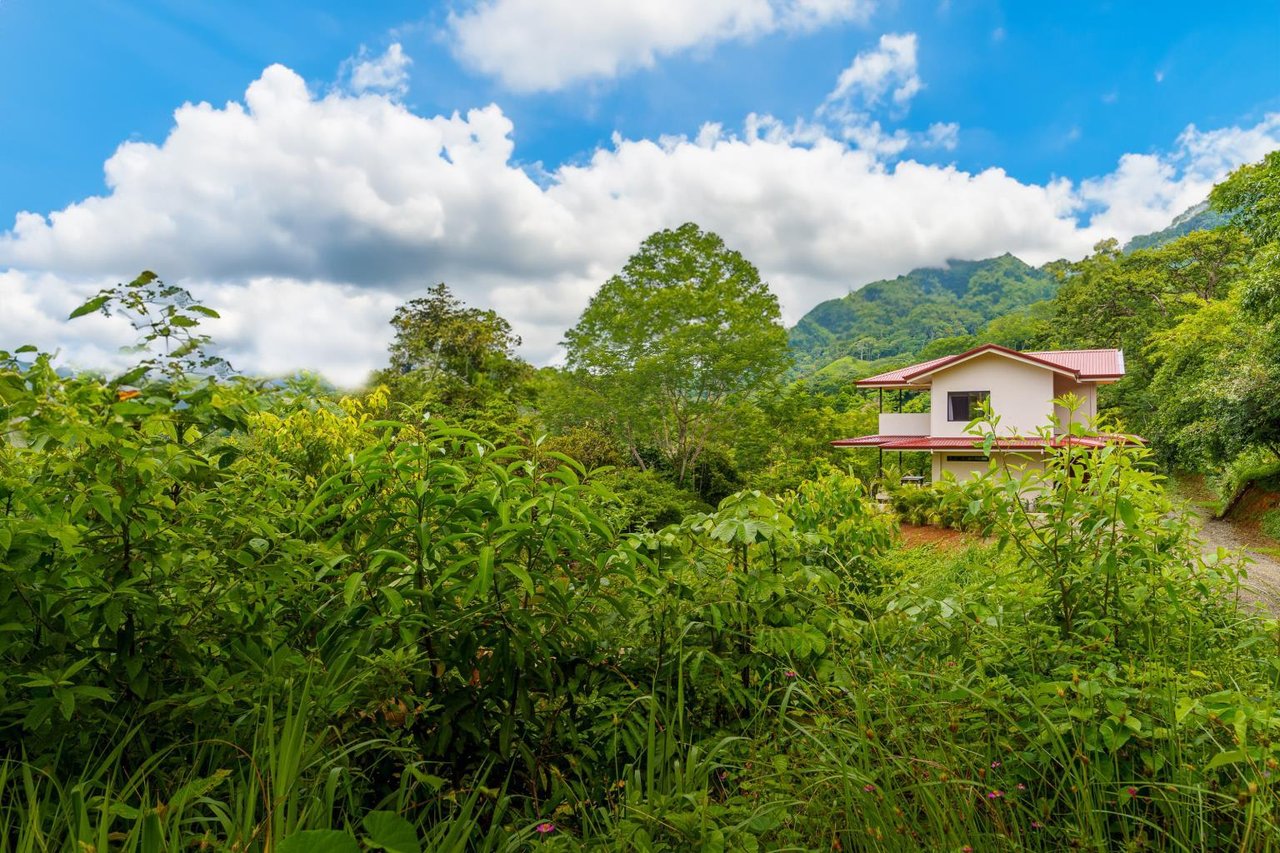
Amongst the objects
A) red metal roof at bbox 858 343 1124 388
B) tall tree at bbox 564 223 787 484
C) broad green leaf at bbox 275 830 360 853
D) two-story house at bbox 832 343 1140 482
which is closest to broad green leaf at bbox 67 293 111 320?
broad green leaf at bbox 275 830 360 853

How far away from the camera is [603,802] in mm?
1702

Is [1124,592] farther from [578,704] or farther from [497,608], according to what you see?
[497,608]

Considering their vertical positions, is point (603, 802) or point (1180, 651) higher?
point (1180, 651)

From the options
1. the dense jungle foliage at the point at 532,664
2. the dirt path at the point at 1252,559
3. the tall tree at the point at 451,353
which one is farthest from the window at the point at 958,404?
the dense jungle foliage at the point at 532,664

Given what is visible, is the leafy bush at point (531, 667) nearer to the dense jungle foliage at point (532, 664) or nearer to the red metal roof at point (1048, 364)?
the dense jungle foliage at point (532, 664)

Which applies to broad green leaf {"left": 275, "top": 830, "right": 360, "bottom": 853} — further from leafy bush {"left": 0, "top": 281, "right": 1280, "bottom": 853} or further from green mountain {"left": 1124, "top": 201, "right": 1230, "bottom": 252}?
green mountain {"left": 1124, "top": 201, "right": 1230, "bottom": 252}

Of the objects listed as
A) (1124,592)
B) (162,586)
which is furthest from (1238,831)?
(162,586)

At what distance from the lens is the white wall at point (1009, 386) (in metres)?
15.6

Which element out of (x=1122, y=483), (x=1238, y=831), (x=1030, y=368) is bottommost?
(x=1238, y=831)

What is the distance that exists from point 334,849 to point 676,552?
3.64ft

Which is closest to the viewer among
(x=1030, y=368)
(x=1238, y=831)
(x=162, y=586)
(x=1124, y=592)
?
(x=1238, y=831)

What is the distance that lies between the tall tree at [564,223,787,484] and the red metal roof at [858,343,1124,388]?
2966 millimetres

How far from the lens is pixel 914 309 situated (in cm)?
5806

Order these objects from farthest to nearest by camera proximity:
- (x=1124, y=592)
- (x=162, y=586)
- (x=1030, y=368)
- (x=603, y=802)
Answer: (x=1030, y=368), (x=1124, y=592), (x=603, y=802), (x=162, y=586)
